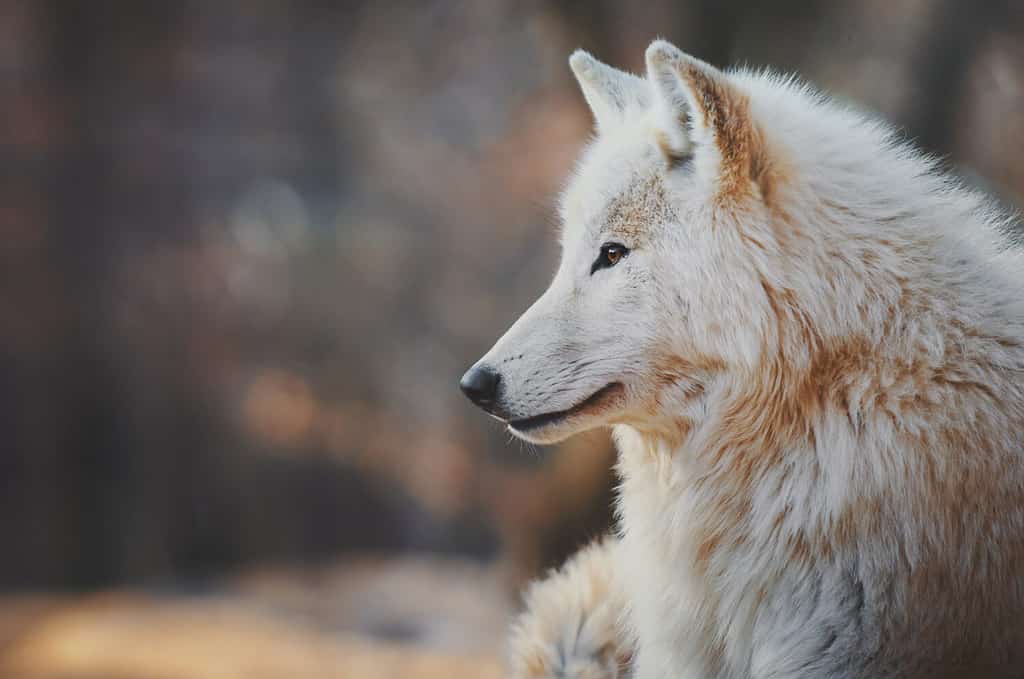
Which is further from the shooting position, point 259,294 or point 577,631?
point 259,294

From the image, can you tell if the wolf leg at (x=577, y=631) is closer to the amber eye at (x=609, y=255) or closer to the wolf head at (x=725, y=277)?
the wolf head at (x=725, y=277)

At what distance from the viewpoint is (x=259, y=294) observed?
946 centimetres

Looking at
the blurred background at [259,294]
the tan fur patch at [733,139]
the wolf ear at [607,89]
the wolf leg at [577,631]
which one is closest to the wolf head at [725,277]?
the tan fur patch at [733,139]

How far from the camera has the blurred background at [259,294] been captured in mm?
8836

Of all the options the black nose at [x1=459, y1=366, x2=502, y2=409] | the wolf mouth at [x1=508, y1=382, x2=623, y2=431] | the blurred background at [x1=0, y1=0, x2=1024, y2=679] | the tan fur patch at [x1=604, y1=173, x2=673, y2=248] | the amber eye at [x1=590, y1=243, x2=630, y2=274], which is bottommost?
the wolf mouth at [x1=508, y1=382, x2=623, y2=431]

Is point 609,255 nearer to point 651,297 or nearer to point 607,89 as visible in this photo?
point 651,297

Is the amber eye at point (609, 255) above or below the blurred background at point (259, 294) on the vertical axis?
below

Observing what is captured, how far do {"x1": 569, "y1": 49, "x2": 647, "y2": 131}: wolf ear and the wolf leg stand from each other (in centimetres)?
132

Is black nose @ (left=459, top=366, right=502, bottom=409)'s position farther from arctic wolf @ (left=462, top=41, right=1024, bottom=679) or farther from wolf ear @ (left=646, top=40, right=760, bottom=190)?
wolf ear @ (left=646, top=40, right=760, bottom=190)

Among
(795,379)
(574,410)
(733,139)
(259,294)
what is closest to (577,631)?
(574,410)

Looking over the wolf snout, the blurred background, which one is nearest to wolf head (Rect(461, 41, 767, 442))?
the wolf snout

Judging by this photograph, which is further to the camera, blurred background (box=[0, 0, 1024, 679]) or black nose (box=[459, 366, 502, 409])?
blurred background (box=[0, 0, 1024, 679])

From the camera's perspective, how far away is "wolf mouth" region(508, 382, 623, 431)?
229 centimetres

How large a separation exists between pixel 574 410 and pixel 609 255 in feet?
1.27
